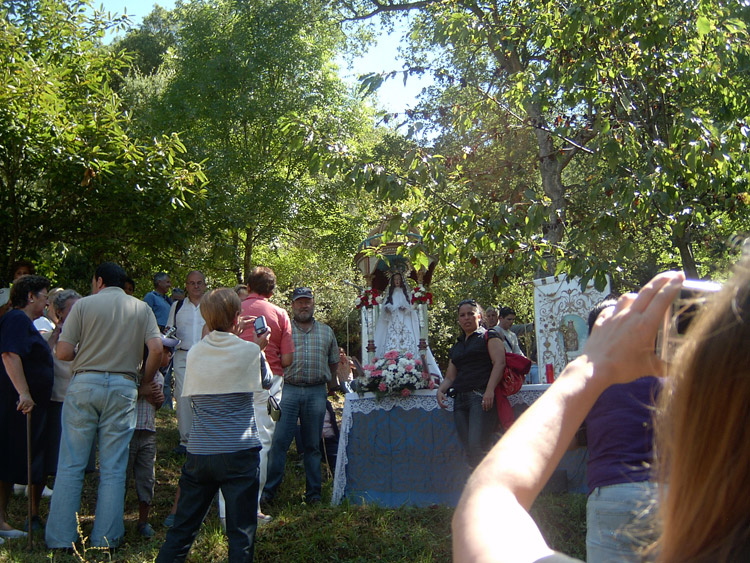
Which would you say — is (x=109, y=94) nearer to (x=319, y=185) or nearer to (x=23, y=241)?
(x=23, y=241)

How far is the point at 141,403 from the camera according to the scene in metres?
5.90

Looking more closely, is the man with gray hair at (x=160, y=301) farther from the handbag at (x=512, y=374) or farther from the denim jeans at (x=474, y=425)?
the handbag at (x=512, y=374)

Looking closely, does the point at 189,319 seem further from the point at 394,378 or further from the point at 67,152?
the point at 67,152

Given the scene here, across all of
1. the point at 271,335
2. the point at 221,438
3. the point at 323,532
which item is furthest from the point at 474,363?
the point at 221,438

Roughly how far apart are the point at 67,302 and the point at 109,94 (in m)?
4.22

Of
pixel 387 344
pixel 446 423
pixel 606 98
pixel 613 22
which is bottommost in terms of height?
pixel 446 423

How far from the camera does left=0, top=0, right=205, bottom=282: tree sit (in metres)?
8.74

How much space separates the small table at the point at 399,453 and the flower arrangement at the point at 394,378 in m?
0.09

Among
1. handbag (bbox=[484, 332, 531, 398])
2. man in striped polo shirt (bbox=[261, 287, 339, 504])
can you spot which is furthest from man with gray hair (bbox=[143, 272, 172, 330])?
handbag (bbox=[484, 332, 531, 398])

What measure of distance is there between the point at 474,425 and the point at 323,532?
1716 millimetres

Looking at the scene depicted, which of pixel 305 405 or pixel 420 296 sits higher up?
pixel 420 296

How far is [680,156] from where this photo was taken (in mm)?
5520

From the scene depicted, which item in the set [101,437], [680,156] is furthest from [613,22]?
[101,437]

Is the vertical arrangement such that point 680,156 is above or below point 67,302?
above
